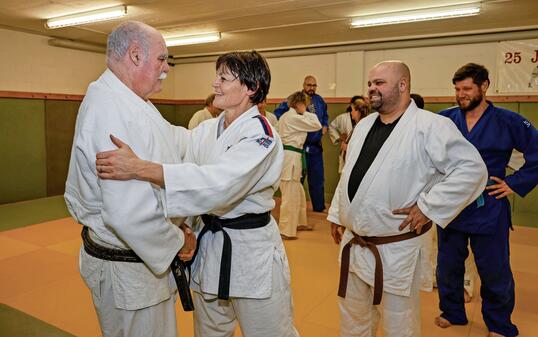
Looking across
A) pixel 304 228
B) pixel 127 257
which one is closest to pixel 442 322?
pixel 127 257

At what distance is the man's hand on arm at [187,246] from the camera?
1.56m

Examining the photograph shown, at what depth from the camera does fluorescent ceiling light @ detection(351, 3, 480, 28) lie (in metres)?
4.72

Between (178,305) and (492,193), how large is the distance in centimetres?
233

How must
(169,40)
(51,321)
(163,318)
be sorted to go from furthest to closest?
1. (169,40)
2. (51,321)
3. (163,318)

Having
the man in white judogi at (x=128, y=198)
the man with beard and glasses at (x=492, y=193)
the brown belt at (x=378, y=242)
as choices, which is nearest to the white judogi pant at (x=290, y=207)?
the man with beard and glasses at (x=492, y=193)

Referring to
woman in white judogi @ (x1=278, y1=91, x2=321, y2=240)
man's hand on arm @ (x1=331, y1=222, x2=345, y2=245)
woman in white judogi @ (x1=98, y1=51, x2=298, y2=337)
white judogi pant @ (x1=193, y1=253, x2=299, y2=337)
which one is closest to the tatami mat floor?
woman in white judogi @ (x1=278, y1=91, x2=321, y2=240)

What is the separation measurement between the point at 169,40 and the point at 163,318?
19.9 feet

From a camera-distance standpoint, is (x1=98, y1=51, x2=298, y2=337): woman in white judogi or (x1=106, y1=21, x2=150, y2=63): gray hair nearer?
(x1=106, y1=21, x2=150, y2=63): gray hair

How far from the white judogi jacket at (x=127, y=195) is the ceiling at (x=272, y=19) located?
3.53 meters

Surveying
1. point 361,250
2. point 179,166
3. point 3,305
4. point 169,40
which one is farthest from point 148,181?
point 169,40

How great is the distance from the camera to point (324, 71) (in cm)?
723

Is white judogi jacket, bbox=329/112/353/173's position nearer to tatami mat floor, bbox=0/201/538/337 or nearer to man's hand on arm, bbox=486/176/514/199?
tatami mat floor, bbox=0/201/538/337

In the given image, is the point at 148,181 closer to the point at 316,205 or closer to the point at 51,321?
the point at 51,321

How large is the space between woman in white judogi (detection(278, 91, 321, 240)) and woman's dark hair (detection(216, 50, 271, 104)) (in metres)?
3.25
